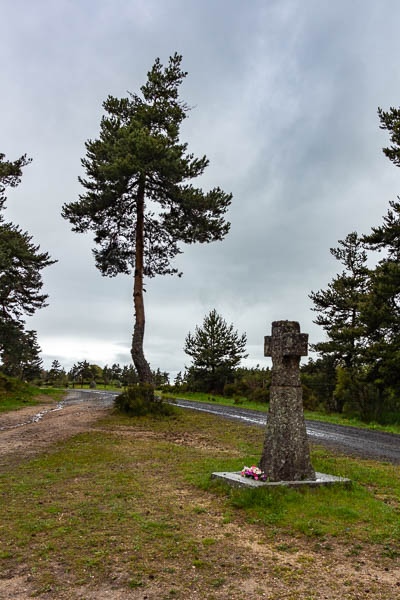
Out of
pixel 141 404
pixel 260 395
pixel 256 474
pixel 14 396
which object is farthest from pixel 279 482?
pixel 14 396

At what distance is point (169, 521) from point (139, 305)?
49.2 ft

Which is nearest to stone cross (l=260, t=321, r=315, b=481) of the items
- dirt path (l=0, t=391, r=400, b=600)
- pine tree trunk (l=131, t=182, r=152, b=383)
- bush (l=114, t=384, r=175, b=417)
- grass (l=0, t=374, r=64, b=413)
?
dirt path (l=0, t=391, r=400, b=600)

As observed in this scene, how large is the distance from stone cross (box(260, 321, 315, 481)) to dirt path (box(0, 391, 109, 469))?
18.6 feet

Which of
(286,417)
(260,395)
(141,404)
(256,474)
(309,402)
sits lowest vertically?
(256,474)

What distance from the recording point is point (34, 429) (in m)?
14.5

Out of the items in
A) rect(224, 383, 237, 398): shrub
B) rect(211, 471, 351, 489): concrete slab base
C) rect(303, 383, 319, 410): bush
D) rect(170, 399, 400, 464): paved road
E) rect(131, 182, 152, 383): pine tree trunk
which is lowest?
rect(211, 471, 351, 489): concrete slab base

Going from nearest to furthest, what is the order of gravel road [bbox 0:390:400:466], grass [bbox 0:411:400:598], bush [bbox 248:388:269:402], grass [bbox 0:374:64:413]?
grass [bbox 0:411:400:598] < gravel road [bbox 0:390:400:466] < grass [bbox 0:374:64:413] < bush [bbox 248:388:269:402]

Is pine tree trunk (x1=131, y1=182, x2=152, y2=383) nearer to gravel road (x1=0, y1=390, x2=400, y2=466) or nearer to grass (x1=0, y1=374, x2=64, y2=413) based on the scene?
gravel road (x1=0, y1=390, x2=400, y2=466)

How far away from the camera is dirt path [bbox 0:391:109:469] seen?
1066 centimetres

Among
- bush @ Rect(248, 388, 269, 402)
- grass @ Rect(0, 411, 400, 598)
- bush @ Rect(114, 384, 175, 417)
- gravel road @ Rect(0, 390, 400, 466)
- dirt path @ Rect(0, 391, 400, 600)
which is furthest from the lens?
bush @ Rect(248, 388, 269, 402)

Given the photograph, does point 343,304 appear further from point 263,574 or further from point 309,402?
point 263,574

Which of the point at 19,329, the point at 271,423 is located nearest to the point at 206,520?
the point at 271,423

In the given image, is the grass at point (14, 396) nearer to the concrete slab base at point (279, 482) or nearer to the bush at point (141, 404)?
the bush at point (141, 404)

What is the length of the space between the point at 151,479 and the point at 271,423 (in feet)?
7.60
